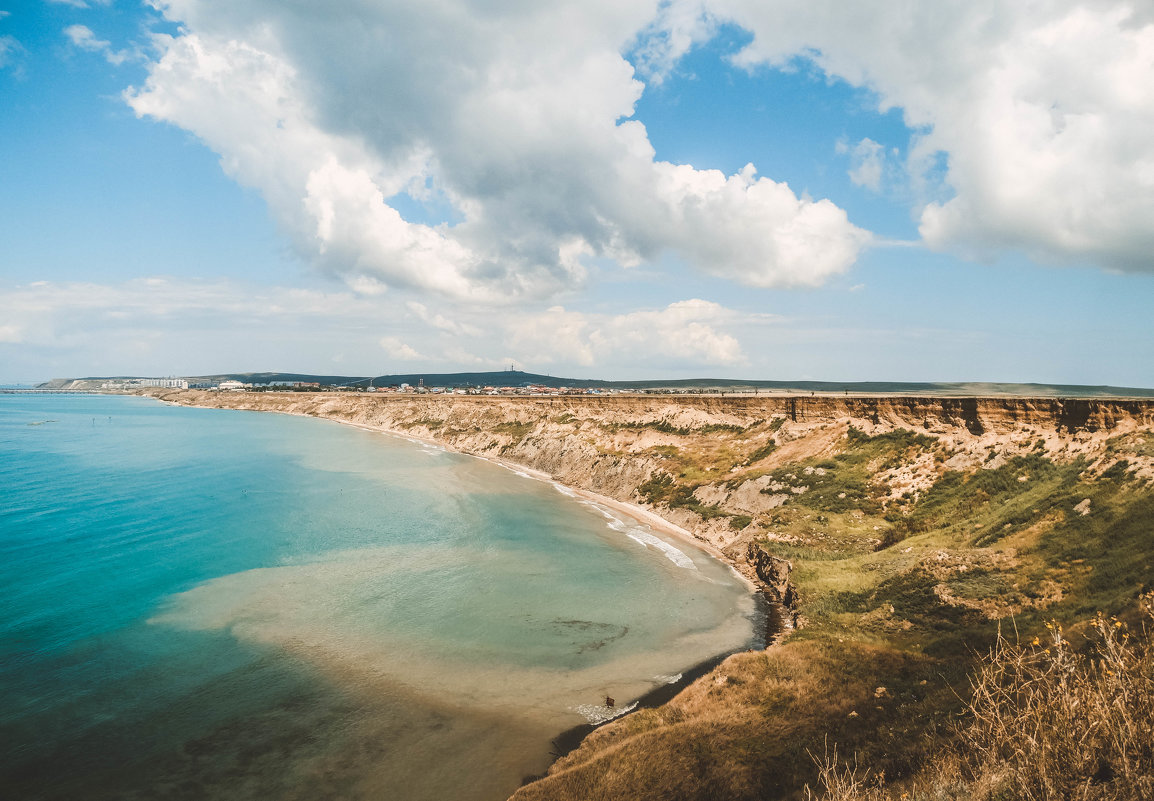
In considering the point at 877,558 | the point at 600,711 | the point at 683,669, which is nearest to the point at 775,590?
the point at 877,558

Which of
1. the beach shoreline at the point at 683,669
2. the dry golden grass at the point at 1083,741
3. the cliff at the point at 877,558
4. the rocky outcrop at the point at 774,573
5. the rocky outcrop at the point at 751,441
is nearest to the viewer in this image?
the dry golden grass at the point at 1083,741

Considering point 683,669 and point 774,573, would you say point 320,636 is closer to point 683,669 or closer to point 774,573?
point 683,669

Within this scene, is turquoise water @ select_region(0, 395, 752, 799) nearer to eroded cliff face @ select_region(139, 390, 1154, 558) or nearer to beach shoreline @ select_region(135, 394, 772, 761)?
beach shoreline @ select_region(135, 394, 772, 761)

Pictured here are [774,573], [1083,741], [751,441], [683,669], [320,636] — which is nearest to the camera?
[1083,741]

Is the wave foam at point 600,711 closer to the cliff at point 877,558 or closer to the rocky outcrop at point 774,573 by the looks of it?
the cliff at point 877,558

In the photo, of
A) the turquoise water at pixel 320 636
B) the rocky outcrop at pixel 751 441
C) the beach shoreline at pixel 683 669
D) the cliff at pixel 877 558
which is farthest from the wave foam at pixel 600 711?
the rocky outcrop at pixel 751 441

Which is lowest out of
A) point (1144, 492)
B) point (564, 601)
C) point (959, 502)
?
point (564, 601)

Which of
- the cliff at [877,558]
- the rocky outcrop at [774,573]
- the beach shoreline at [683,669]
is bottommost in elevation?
the beach shoreline at [683,669]

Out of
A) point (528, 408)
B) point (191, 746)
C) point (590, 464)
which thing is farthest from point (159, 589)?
point (528, 408)

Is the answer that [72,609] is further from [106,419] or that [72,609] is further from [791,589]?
[106,419]
